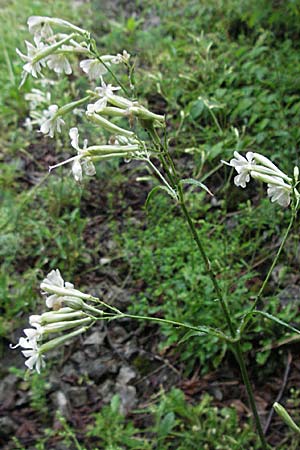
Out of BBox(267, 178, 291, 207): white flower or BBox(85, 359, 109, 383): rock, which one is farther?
BBox(85, 359, 109, 383): rock

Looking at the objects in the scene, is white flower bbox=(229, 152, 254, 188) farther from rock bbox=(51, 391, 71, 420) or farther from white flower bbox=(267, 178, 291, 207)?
rock bbox=(51, 391, 71, 420)

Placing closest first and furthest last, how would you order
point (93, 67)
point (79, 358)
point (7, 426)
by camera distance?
point (93, 67) → point (7, 426) → point (79, 358)

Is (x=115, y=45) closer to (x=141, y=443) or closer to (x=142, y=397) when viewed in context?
(x=142, y=397)

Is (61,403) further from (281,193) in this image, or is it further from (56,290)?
(281,193)

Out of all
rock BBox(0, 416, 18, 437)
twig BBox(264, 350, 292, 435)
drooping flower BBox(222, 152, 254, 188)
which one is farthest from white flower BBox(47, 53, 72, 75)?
rock BBox(0, 416, 18, 437)

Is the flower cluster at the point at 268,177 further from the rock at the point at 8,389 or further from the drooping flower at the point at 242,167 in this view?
the rock at the point at 8,389

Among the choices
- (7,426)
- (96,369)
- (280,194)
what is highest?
(280,194)

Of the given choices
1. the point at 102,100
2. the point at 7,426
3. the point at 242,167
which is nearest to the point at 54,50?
the point at 102,100
